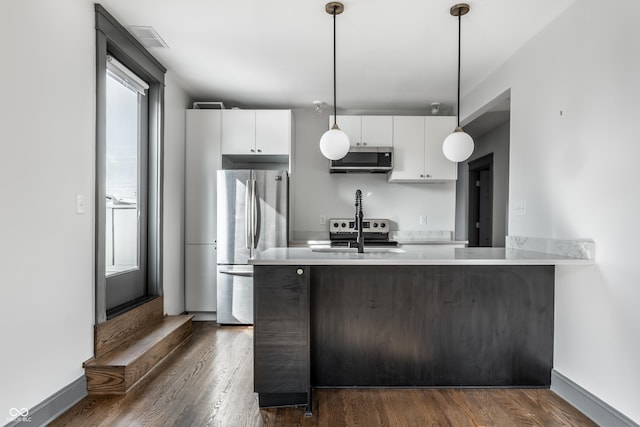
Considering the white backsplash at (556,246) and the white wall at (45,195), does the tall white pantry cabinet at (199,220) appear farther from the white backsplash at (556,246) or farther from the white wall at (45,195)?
the white backsplash at (556,246)

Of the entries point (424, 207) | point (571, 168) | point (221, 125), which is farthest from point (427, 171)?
point (221, 125)

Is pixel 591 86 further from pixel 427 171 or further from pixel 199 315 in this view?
pixel 199 315

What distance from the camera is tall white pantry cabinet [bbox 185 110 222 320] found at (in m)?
4.03

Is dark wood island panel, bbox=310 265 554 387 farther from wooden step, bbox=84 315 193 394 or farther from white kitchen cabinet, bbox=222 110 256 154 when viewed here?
white kitchen cabinet, bbox=222 110 256 154

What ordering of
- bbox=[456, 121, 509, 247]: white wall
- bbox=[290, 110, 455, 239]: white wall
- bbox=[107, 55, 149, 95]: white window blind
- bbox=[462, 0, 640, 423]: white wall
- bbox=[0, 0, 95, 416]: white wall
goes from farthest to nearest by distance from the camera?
bbox=[456, 121, 509, 247]: white wall → bbox=[290, 110, 455, 239]: white wall → bbox=[107, 55, 149, 95]: white window blind → bbox=[462, 0, 640, 423]: white wall → bbox=[0, 0, 95, 416]: white wall

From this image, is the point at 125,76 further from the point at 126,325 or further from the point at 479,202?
the point at 479,202

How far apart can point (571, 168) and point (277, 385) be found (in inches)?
88.2

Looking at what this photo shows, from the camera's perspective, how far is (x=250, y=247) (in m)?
3.88

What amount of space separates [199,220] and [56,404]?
2.21m

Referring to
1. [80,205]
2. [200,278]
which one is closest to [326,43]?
[80,205]

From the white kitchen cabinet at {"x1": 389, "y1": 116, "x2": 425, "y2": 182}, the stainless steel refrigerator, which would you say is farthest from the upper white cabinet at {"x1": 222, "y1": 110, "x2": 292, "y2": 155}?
the white kitchen cabinet at {"x1": 389, "y1": 116, "x2": 425, "y2": 182}

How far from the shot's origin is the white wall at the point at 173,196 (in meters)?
3.60

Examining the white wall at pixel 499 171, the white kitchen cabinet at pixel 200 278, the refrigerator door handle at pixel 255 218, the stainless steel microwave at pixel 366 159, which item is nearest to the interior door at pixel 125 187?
the white kitchen cabinet at pixel 200 278

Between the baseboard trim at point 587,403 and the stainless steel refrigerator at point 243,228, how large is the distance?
101 inches
